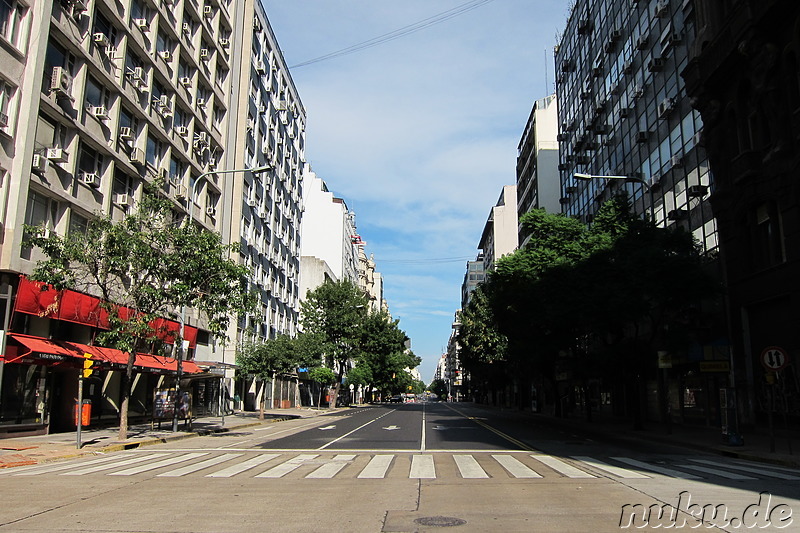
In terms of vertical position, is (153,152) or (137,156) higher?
(153,152)

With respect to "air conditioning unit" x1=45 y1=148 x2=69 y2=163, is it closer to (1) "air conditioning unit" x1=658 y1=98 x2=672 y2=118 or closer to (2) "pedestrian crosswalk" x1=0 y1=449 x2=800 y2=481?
(2) "pedestrian crosswalk" x1=0 y1=449 x2=800 y2=481

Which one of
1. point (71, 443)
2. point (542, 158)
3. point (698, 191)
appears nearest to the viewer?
point (71, 443)

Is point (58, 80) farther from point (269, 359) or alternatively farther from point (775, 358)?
point (775, 358)

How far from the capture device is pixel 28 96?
850 inches

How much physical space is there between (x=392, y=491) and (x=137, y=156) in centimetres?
2425

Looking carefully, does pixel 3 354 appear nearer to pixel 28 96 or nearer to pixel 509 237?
pixel 28 96

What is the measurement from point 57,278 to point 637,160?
101 feet

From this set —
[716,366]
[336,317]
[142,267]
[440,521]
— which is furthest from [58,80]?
[336,317]

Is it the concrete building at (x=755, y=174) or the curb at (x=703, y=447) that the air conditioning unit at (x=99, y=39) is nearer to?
the concrete building at (x=755, y=174)

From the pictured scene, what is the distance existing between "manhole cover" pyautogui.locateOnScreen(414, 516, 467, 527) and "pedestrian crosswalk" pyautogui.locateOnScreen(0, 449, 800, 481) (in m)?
4.04

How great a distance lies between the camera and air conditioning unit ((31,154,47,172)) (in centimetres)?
2194

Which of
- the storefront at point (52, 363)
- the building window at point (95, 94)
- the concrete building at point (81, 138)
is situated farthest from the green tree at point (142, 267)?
the building window at point (95, 94)

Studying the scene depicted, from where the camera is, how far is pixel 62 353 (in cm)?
2247

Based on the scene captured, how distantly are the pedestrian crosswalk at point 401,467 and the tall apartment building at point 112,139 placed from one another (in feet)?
27.1
